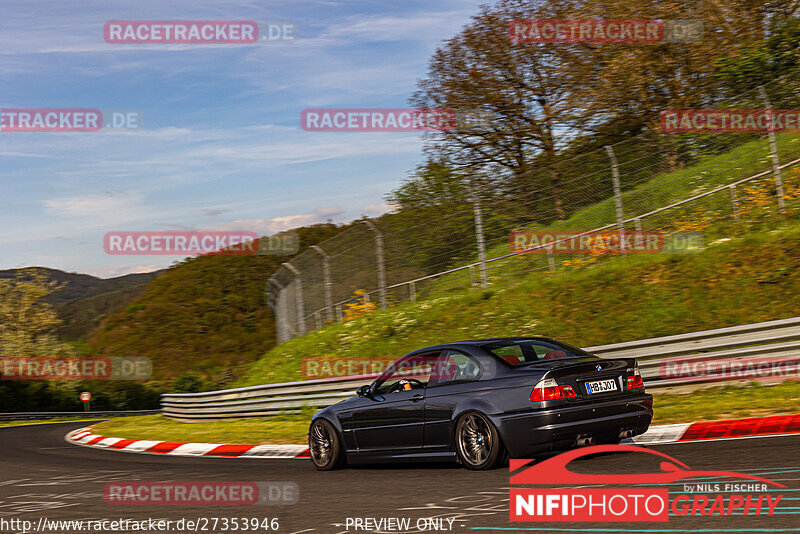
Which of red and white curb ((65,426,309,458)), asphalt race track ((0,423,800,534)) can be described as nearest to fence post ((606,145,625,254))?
red and white curb ((65,426,309,458))

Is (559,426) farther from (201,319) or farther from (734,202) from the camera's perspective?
(201,319)

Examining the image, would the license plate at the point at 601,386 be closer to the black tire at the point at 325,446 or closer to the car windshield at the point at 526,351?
the car windshield at the point at 526,351

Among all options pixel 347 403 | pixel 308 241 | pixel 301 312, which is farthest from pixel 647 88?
pixel 308 241

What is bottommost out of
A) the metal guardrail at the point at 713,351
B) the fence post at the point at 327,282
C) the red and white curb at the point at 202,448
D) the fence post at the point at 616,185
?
the red and white curb at the point at 202,448

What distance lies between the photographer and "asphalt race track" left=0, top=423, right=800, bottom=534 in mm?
5078

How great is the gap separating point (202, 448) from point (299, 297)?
9709 millimetres

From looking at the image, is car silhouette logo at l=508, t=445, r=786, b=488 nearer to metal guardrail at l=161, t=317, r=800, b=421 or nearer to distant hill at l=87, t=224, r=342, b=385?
metal guardrail at l=161, t=317, r=800, b=421

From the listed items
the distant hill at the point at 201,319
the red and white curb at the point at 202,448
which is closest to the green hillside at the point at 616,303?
the red and white curb at the point at 202,448

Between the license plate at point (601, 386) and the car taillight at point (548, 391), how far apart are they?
0.26 metres

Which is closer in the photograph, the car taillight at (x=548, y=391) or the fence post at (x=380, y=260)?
the car taillight at (x=548, y=391)

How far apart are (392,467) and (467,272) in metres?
10.2

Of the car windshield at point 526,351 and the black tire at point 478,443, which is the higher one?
the car windshield at point 526,351

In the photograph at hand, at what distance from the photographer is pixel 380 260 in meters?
20.1

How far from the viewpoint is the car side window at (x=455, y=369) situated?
8.16 m
